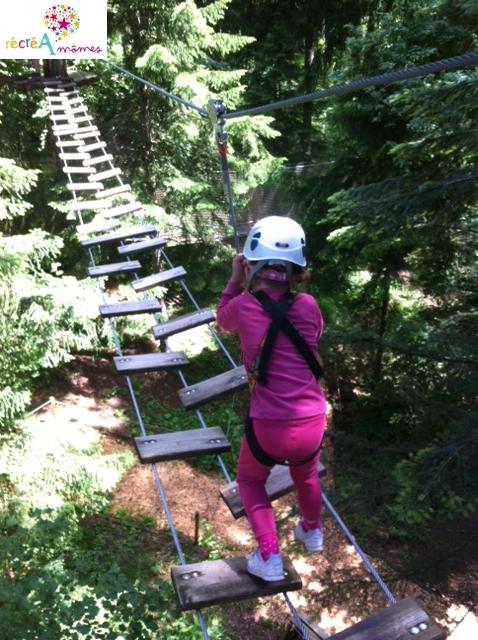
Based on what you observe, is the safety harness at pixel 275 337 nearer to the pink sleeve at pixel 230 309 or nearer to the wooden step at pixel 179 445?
the pink sleeve at pixel 230 309

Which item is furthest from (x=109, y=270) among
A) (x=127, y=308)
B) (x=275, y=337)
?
(x=275, y=337)

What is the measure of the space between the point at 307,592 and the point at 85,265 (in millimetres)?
5110

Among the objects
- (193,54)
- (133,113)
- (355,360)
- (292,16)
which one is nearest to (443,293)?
(355,360)

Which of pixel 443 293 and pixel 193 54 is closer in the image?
pixel 443 293

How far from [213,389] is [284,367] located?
102 centimetres

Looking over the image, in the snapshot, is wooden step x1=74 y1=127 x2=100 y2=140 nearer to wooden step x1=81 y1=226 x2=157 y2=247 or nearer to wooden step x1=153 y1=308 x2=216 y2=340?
wooden step x1=81 y1=226 x2=157 y2=247

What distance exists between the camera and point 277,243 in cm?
185

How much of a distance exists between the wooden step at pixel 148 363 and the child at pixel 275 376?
1180 mm

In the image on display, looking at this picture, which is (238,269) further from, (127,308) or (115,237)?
(115,237)

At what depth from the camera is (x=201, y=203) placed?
7410mm

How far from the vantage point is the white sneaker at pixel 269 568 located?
1.84 metres

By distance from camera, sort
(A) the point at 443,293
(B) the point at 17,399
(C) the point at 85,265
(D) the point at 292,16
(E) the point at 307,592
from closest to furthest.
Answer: (B) the point at 17,399 → (E) the point at 307,592 → (A) the point at 443,293 → (C) the point at 85,265 → (D) the point at 292,16

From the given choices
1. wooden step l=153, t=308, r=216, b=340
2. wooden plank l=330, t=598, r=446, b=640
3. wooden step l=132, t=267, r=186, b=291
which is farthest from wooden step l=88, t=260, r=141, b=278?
wooden plank l=330, t=598, r=446, b=640

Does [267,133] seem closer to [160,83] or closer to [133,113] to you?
[160,83]
